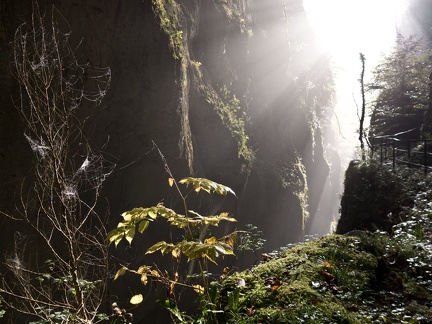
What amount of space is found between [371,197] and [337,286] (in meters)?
10.4

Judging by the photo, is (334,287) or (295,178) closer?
(334,287)

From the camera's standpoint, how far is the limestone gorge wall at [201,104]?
1083 cm

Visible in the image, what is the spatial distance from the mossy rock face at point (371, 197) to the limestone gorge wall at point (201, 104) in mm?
5292

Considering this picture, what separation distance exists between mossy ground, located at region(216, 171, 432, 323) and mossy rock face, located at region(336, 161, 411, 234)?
18.6ft

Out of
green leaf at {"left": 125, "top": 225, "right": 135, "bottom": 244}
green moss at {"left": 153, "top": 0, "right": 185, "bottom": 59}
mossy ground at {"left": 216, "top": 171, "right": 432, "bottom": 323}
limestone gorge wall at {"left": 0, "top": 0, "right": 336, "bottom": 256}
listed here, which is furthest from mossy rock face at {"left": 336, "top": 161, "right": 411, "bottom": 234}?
green leaf at {"left": 125, "top": 225, "right": 135, "bottom": 244}

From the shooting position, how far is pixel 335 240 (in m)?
4.45

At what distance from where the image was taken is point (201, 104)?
16.9 m

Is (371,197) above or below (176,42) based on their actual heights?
below

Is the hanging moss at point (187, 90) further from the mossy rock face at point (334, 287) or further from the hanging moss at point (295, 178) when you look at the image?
the mossy rock face at point (334, 287)

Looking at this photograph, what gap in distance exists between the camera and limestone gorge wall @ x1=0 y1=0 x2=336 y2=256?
35.5ft

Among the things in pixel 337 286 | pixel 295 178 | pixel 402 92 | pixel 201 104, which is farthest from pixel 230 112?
pixel 337 286

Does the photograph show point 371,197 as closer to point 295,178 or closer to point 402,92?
point 402,92

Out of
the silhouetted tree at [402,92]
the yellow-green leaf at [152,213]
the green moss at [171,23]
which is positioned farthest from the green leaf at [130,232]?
the silhouetted tree at [402,92]

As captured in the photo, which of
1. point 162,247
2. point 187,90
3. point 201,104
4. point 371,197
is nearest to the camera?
point 162,247
